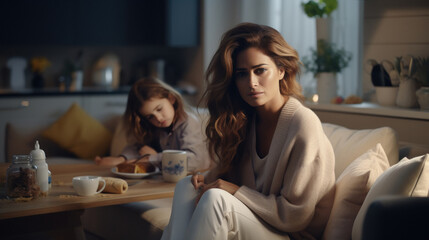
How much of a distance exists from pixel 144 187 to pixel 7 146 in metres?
1.58

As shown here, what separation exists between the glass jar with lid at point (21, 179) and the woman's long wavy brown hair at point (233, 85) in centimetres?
72

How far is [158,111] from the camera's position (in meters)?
2.90

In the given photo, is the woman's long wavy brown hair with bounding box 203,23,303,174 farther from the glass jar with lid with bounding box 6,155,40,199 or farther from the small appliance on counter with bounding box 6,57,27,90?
the small appliance on counter with bounding box 6,57,27,90

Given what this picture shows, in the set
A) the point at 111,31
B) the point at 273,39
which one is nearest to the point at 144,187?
the point at 273,39

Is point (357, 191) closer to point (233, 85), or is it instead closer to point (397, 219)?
point (397, 219)

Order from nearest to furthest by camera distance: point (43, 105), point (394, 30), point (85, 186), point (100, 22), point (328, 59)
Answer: point (85, 186) < point (394, 30) < point (328, 59) < point (43, 105) < point (100, 22)

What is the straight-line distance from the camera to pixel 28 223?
221 centimetres

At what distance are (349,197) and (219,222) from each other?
0.45m

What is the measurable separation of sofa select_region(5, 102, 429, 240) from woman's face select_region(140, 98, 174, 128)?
0.45 metres

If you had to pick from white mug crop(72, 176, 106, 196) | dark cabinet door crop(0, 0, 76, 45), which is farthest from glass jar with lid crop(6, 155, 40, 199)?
dark cabinet door crop(0, 0, 76, 45)

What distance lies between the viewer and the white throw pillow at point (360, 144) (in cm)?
216

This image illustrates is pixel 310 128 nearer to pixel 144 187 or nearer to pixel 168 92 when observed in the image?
pixel 144 187

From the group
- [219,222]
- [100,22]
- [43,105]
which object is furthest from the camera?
[100,22]

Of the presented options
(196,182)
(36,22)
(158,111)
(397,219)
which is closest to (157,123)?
(158,111)
